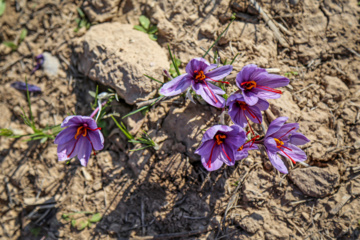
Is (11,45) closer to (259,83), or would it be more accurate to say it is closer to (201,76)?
(201,76)

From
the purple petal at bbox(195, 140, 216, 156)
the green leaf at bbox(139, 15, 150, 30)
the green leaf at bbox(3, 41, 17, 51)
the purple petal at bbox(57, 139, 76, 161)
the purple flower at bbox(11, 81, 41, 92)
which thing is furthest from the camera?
the green leaf at bbox(3, 41, 17, 51)

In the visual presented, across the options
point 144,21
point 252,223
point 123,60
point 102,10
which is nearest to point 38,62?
point 102,10

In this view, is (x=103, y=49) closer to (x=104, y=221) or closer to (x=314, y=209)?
(x=104, y=221)

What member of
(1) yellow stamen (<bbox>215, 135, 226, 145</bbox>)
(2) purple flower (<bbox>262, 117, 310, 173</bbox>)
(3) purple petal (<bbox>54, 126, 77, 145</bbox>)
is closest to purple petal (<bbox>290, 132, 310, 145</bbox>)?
(2) purple flower (<bbox>262, 117, 310, 173</bbox>)

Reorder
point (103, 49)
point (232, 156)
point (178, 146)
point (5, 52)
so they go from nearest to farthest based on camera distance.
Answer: point (232, 156) → point (178, 146) → point (103, 49) → point (5, 52)

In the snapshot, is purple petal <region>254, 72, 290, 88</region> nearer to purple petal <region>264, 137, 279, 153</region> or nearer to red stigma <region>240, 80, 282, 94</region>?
red stigma <region>240, 80, 282, 94</region>

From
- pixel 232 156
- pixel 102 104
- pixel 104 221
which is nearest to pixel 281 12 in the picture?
pixel 232 156

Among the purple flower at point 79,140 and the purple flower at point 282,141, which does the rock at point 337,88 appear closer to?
the purple flower at point 282,141
